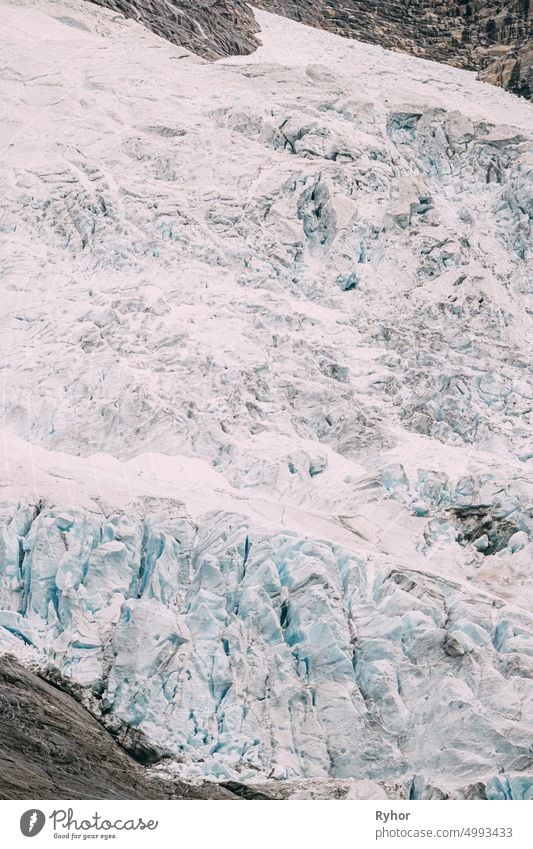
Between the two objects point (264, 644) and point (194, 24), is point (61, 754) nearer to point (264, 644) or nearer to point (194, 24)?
point (264, 644)

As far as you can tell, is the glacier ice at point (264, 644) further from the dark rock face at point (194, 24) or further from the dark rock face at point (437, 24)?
the dark rock face at point (437, 24)

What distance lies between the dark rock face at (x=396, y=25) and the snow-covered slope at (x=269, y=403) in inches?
95.9

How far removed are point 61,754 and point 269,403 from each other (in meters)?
10.4

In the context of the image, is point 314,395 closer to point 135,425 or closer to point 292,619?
point 135,425

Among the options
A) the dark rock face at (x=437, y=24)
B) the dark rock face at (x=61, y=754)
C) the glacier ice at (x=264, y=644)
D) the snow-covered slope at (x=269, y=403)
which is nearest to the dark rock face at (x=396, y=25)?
the dark rock face at (x=437, y=24)

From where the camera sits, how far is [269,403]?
29.8 metres

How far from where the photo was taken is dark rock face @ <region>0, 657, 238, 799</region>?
2117 centimetres

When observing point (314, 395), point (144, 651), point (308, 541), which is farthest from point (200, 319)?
point (144, 651)

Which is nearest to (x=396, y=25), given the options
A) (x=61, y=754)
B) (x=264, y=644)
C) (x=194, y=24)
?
(x=194, y=24)

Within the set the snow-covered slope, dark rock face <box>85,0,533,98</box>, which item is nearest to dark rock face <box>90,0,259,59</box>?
dark rock face <box>85,0,533,98</box>

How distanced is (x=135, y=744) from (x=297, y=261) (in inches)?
619

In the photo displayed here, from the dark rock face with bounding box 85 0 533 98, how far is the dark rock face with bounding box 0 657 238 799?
93.5 feet

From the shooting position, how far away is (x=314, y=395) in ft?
98.9
